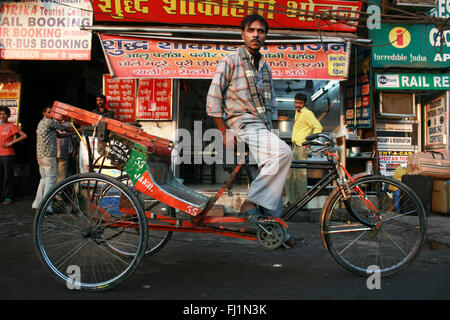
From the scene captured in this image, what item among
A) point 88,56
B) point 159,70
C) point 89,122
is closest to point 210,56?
point 159,70

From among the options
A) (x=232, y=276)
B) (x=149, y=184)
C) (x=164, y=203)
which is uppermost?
(x=149, y=184)

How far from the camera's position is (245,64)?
2805 millimetres

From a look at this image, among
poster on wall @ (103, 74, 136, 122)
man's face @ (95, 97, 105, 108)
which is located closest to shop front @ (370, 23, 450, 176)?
poster on wall @ (103, 74, 136, 122)

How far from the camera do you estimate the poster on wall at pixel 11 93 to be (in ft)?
23.4

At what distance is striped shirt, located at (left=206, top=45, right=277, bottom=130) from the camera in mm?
2725

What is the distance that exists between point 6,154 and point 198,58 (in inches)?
169

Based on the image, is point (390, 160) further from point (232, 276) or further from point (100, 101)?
point (100, 101)

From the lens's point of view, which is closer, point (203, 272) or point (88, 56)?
point (203, 272)

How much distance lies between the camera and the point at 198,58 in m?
5.88

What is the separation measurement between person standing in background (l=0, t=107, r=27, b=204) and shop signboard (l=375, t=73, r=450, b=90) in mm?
7435

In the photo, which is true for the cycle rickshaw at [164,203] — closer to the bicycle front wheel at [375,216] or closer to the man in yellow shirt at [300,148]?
the bicycle front wheel at [375,216]

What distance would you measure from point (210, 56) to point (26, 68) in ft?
16.5

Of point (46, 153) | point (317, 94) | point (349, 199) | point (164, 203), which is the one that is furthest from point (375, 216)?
point (317, 94)
